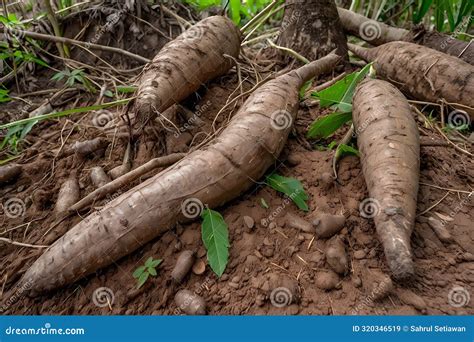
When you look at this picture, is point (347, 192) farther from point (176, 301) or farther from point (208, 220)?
point (176, 301)

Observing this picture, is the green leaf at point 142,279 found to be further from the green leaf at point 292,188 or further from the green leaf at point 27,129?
the green leaf at point 27,129

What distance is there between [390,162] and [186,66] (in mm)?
1100

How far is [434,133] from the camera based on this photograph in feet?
5.90

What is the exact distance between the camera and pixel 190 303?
3.93 feet

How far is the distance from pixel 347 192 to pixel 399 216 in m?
0.27

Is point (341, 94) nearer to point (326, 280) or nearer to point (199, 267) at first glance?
point (326, 280)


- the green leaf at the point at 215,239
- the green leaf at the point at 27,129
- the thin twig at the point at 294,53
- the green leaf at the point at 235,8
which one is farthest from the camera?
the green leaf at the point at 235,8

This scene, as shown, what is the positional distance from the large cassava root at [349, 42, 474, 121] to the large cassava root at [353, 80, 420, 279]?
1.40 ft

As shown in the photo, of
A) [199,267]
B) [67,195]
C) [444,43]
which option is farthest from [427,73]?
[67,195]

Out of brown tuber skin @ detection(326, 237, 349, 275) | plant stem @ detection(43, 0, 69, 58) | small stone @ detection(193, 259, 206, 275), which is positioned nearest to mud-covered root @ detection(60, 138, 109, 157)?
small stone @ detection(193, 259, 206, 275)

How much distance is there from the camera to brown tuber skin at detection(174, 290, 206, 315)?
3.86 ft

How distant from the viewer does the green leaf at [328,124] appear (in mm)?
1668

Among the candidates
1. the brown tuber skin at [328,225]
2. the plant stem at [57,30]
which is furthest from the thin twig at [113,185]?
the plant stem at [57,30]

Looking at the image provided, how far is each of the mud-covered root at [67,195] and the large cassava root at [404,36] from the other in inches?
88.9
